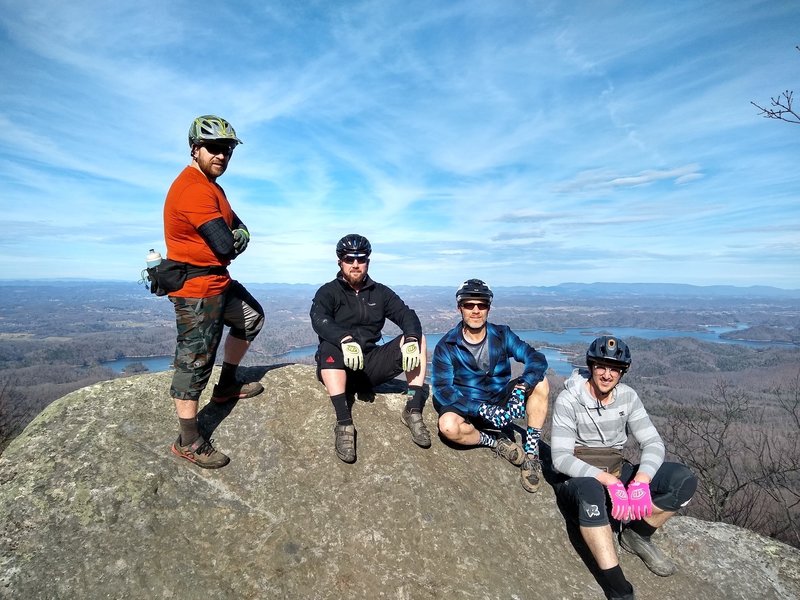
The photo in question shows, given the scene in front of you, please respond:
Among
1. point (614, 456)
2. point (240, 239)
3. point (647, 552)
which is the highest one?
point (240, 239)

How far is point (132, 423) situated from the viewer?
549cm

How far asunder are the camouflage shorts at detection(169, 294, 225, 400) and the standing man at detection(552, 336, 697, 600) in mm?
4438

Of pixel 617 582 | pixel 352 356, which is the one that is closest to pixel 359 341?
pixel 352 356

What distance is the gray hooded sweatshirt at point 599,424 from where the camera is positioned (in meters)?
5.19

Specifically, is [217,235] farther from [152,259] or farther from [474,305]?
[474,305]

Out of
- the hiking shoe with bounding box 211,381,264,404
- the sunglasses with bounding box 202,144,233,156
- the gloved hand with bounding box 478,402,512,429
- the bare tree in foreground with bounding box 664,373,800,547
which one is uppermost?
the sunglasses with bounding box 202,144,233,156

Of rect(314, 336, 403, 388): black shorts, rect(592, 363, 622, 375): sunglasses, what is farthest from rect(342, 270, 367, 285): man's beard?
rect(592, 363, 622, 375): sunglasses

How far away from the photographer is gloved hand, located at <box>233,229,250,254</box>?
4.74 meters

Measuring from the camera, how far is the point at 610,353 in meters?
5.13

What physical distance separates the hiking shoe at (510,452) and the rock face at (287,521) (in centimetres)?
14

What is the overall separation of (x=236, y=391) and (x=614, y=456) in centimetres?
553

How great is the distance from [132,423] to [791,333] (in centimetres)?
26382

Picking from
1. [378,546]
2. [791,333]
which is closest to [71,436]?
[378,546]

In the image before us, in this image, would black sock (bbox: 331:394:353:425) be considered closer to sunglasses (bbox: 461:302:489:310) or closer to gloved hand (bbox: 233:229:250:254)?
sunglasses (bbox: 461:302:489:310)
